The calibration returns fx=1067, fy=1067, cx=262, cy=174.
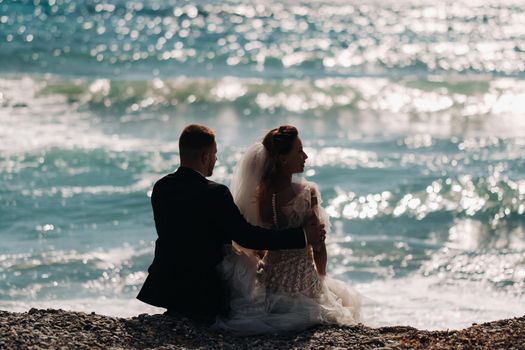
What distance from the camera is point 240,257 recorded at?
5762 mm

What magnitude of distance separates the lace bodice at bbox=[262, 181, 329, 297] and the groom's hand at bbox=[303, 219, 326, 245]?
0.03 metres

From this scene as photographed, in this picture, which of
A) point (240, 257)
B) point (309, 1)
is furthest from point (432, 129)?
point (309, 1)

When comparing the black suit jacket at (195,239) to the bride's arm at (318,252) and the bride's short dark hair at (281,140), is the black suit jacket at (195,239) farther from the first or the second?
the bride's short dark hair at (281,140)

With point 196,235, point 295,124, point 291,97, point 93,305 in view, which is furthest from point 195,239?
point 291,97

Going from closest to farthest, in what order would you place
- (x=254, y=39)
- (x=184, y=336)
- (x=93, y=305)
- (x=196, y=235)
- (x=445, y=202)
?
(x=184, y=336) → (x=196, y=235) → (x=93, y=305) → (x=445, y=202) → (x=254, y=39)

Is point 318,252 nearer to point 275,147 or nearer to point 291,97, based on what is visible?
point 275,147

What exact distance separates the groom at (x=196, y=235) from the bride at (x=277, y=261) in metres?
0.13

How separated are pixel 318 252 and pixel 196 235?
2.34 ft

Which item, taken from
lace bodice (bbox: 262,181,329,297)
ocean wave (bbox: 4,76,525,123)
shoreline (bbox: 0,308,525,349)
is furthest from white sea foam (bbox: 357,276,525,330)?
ocean wave (bbox: 4,76,525,123)

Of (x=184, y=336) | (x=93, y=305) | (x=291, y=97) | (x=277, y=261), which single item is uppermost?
(x=291, y=97)

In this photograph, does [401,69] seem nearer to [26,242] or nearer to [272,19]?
[272,19]

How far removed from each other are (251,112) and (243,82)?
2.32 m

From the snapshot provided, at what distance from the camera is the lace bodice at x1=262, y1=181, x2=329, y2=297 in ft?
18.8

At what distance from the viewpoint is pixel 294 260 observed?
5781 mm
